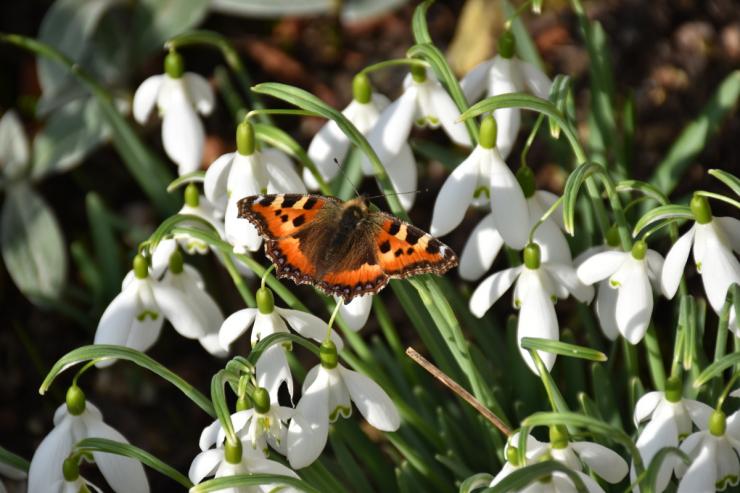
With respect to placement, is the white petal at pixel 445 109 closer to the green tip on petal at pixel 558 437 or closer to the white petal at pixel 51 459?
the green tip on petal at pixel 558 437

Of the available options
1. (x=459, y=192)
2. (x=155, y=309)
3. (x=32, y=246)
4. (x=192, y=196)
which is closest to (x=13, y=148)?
(x=32, y=246)

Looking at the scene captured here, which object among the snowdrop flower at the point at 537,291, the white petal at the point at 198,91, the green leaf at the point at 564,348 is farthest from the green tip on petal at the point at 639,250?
the white petal at the point at 198,91

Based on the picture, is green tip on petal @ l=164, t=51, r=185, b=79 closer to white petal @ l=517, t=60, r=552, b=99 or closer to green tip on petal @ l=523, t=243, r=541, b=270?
white petal @ l=517, t=60, r=552, b=99

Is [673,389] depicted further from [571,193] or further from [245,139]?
[245,139]

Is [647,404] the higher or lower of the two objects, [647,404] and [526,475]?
the lower

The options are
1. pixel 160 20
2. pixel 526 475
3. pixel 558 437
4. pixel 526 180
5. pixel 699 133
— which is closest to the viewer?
pixel 526 475

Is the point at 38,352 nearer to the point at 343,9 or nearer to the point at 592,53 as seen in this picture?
the point at 343,9
